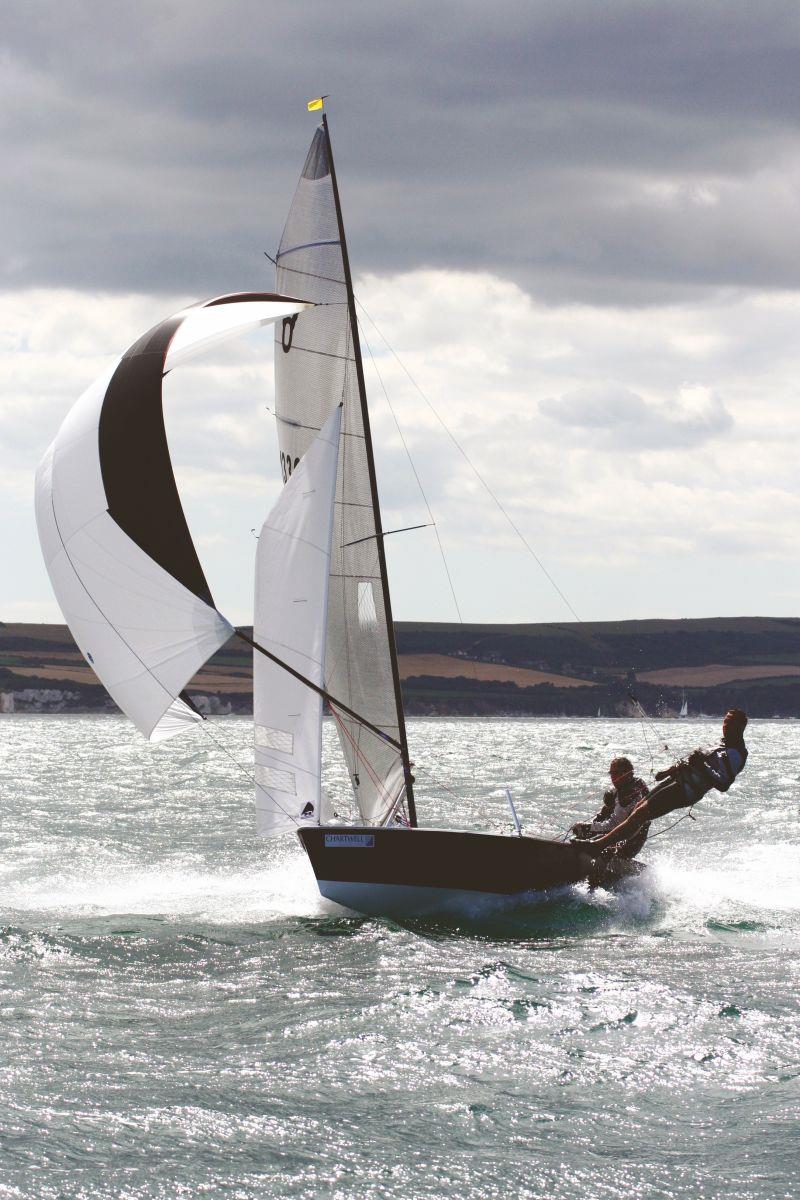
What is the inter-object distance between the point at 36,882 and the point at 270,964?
20.8 feet

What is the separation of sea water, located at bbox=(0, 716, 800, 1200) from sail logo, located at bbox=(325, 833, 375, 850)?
81 cm

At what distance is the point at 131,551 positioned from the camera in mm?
13219

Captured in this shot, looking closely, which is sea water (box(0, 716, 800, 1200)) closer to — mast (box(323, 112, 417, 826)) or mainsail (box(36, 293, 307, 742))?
mast (box(323, 112, 417, 826))

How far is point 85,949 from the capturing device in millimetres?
12875

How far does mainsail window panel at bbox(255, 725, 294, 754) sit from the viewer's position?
46.2ft

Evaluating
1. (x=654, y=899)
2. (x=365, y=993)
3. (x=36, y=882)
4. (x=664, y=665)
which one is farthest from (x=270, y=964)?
(x=664, y=665)

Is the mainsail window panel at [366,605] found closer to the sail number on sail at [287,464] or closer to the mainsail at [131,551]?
the sail number on sail at [287,464]

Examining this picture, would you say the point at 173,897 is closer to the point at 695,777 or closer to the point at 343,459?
the point at 343,459

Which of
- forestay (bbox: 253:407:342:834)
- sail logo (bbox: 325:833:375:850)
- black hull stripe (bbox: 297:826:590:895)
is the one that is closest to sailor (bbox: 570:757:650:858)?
black hull stripe (bbox: 297:826:590:895)

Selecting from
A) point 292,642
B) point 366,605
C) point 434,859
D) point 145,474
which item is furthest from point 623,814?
point 145,474

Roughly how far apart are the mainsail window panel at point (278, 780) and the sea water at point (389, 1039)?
4.56ft

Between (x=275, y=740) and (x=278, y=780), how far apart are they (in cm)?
40

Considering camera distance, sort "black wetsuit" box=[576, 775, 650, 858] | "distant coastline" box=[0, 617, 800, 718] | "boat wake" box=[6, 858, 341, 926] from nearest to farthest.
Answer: "boat wake" box=[6, 858, 341, 926] < "black wetsuit" box=[576, 775, 650, 858] < "distant coastline" box=[0, 617, 800, 718]

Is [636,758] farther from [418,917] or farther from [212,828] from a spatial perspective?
[418,917]
